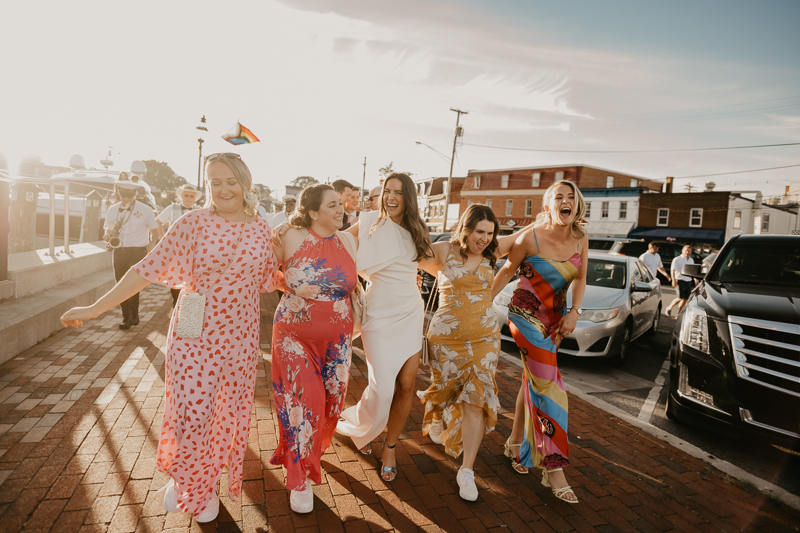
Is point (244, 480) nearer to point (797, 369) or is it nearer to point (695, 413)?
point (695, 413)

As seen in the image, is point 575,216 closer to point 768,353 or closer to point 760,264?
point 768,353

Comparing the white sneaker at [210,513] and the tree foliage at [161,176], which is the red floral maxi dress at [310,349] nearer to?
the white sneaker at [210,513]

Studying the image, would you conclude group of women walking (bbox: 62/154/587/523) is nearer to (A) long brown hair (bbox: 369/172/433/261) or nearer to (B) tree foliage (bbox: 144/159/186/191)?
(A) long brown hair (bbox: 369/172/433/261)

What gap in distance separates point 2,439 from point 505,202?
51809mm

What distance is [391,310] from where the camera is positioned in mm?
3053

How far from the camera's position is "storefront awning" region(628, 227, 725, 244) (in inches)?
1476

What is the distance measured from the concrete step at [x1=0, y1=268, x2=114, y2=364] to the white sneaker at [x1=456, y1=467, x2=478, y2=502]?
4.78 metres

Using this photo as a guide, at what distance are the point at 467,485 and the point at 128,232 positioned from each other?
Answer: 601 centimetres

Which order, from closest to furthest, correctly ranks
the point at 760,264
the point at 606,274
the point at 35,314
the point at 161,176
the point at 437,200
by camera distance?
the point at 760,264 → the point at 35,314 → the point at 606,274 → the point at 437,200 → the point at 161,176

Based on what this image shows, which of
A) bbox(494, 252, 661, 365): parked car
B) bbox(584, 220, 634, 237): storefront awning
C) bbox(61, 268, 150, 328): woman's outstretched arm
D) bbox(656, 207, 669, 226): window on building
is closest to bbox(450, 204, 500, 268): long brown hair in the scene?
bbox(61, 268, 150, 328): woman's outstretched arm

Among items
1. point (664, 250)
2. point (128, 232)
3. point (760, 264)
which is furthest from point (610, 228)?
point (128, 232)

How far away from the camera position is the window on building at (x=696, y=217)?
128ft

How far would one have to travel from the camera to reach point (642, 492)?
3.25 m

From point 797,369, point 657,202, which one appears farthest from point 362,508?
point 657,202
